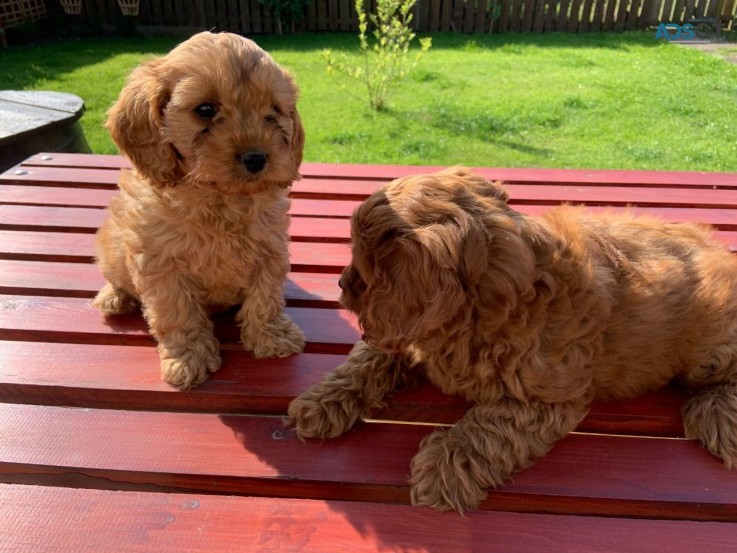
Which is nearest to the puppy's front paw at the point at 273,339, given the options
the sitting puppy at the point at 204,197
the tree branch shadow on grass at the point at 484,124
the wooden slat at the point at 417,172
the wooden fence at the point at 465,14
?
the sitting puppy at the point at 204,197

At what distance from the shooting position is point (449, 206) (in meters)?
1.83

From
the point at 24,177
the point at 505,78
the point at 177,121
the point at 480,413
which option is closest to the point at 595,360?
the point at 480,413

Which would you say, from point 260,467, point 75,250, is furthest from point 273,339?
point 75,250

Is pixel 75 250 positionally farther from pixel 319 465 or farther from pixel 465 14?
pixel 465 14

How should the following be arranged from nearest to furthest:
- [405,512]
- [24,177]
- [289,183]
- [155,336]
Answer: [405,512] → [289,183] → [155,336] → [24,177]

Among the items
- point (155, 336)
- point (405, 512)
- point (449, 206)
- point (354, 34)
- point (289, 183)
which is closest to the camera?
point (449, 206)

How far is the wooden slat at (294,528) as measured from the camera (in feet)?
6.23

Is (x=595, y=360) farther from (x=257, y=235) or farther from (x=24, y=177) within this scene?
(x=24, y=177)

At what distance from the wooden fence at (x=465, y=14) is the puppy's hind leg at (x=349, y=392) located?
12559 millimetres

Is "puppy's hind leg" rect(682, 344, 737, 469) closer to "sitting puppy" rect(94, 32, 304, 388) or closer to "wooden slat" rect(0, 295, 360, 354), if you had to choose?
"wooden slat" rect(0, 295, 360, 354)

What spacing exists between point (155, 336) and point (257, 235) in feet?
2.32

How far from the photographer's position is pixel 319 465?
218 cm

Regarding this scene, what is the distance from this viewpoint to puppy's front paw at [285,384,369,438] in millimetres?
2275

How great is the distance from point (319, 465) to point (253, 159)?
4.02 ft
